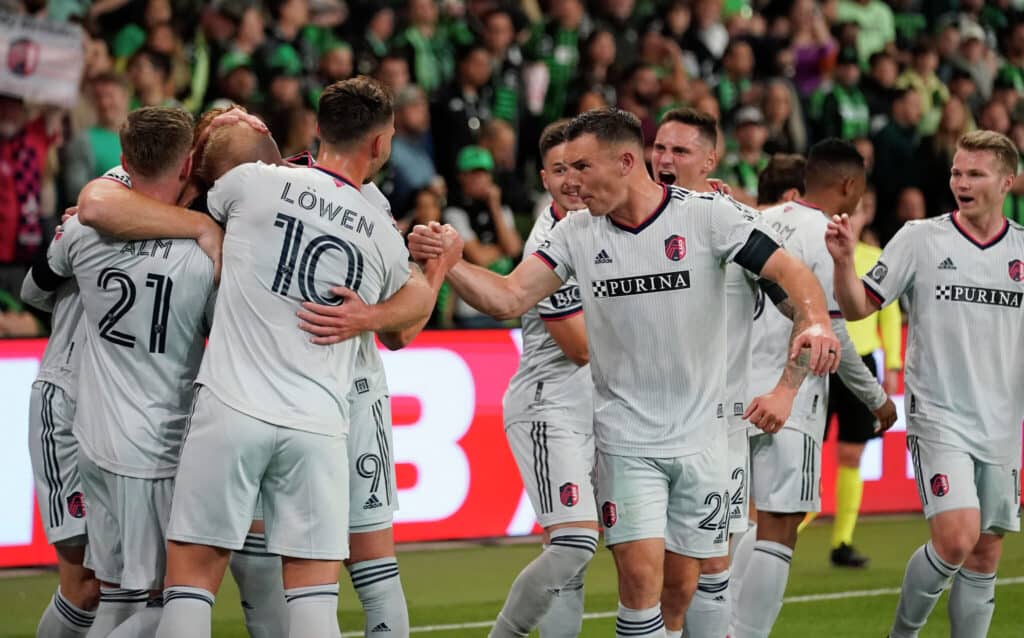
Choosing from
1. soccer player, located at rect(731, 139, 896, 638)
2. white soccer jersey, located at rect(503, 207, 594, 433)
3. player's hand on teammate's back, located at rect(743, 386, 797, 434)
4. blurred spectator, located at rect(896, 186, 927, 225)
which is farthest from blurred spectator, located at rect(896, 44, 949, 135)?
player's hand on teammate's back, located at rect(743, 386, 797, 434)

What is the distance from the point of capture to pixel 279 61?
520 inches

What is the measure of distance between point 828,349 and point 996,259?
1.89m

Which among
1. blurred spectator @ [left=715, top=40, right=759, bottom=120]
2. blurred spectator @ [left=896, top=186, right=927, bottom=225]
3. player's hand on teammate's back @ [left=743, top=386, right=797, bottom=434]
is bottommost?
player's hand on teammate's back @ [left=743, top=386, right=797, bottom=434]

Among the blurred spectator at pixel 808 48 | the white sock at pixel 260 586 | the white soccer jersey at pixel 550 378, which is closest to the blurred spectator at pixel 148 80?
the white soccer jersey at pixel 550 378

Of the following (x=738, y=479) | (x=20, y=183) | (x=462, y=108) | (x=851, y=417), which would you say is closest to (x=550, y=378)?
(x=738, y=479)

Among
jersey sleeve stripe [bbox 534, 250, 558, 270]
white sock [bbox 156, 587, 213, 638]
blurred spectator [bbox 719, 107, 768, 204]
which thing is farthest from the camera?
blurred spectator [bbox 719, 107, 768, 204]

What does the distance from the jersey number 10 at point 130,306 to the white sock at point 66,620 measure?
127 cm

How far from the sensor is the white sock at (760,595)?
7207 mm

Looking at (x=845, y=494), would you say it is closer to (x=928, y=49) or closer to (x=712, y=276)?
(x=712, y=276)

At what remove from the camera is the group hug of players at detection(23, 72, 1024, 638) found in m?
5.32

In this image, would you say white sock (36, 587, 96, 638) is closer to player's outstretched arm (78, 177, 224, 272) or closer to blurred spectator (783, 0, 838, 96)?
player's outstretched arm (78, 177, 224, 272)

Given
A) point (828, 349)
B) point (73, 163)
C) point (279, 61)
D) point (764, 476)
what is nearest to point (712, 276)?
point (828, 349)

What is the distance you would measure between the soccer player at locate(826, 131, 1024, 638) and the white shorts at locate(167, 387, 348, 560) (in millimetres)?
2723

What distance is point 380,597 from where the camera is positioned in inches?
236
